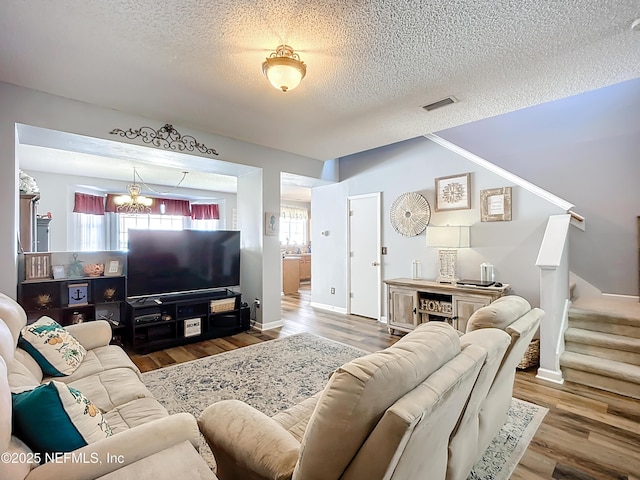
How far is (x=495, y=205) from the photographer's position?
3.82m

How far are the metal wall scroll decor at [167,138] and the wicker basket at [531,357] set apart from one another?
4.18m

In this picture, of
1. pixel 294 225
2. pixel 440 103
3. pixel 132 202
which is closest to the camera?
pixel 440 103

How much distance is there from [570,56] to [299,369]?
3421 millimetres

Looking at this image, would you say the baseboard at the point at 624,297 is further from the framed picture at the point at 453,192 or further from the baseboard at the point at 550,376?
the framed picture at the point at 453,192

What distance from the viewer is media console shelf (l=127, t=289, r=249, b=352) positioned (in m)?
3.68

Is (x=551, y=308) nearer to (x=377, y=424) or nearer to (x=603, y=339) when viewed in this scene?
(x=603, y=339)

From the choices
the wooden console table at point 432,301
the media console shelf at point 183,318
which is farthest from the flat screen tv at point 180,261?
the wooden console table at point 432,301

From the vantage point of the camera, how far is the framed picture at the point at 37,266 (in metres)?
3.41

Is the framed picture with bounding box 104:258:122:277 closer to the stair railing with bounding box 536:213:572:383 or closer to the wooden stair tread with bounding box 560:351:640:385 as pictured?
the stair railing with bounding box 536:213:572:383

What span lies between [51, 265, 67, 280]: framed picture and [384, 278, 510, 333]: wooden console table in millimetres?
3996

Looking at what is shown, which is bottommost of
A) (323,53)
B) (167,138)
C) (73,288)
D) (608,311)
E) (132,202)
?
(608,311)

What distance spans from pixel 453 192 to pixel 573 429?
9.29ft

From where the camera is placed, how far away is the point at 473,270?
4.05 meters

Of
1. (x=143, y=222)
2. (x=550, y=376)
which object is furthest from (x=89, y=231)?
(x=550, y=376)
